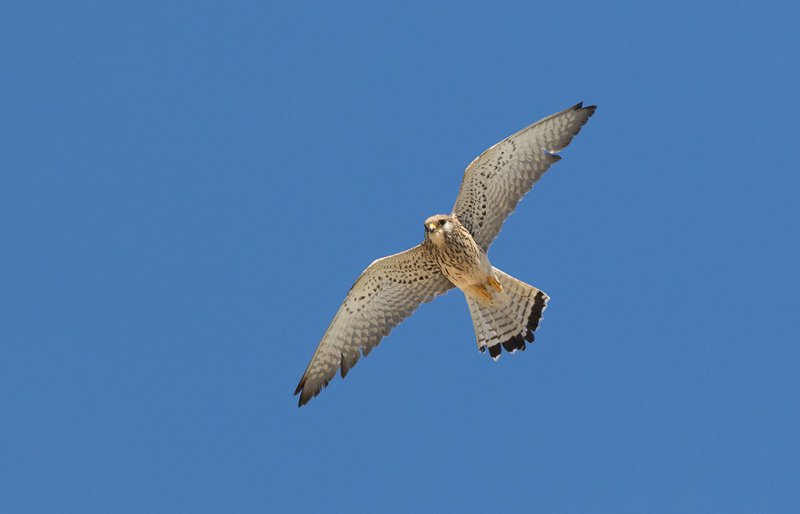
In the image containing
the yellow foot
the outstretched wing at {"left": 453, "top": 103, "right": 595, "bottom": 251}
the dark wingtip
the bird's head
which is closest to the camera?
the bird's head

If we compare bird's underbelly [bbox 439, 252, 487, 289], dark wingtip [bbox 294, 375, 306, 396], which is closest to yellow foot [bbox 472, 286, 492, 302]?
bird's underbelly [bbox 439, 252, 487, 289]

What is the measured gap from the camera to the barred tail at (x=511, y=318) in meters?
10.4

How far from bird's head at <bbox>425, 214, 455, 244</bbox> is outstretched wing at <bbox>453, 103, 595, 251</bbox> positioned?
0.42 m

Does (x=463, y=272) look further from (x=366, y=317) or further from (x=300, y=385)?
(x=300, y=385)

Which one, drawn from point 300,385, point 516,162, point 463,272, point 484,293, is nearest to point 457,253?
point 463,272

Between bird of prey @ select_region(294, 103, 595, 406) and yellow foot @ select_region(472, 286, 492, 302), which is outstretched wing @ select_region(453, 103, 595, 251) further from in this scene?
yellow foot @ select_region(472, 286, 492, 302)

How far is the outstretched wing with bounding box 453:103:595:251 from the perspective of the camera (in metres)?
9.86

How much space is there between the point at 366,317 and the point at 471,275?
4.05 ft

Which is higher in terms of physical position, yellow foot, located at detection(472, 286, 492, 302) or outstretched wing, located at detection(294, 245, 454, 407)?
outstretched wing, located at detection(294, 245, 454, 407)

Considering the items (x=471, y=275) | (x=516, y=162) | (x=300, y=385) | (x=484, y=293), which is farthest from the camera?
(x=300, y=385)

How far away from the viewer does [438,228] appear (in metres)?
9.77

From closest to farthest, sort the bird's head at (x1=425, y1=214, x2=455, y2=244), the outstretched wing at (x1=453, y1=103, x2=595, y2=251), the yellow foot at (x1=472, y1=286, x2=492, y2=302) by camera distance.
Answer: the bird's head at (x1=425, y1=214, x2=455, y2=244) → the outstretched wing at (x1=453, y1=103, x2=595, y2=251) → the yellow foot at (x1=472, y1=286, x2=492, y2=302)

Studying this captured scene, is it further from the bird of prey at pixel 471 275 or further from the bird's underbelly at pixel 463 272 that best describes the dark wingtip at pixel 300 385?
the bird's underbelly at pixel 463 272

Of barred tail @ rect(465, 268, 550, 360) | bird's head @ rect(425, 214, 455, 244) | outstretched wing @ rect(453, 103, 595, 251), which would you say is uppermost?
outstretched wing @ rect(453, 103, 595, 251)
